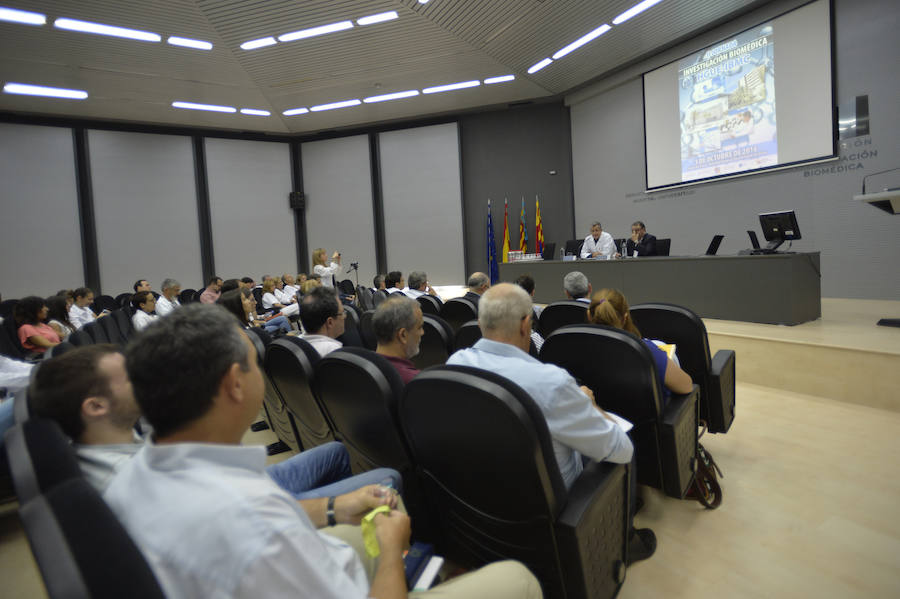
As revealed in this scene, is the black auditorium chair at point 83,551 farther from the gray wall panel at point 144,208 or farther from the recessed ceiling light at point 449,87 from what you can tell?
the gray wall panel at point 144,208

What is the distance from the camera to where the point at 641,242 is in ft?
23.4

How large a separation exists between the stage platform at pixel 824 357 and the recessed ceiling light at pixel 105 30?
8679 mm

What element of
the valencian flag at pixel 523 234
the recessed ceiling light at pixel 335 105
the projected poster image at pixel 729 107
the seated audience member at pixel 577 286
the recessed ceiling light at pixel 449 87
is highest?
the recessed ceiling light at pixel 449 87

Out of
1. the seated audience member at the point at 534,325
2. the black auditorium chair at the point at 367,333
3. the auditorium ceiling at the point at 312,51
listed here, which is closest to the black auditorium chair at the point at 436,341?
the seated audience member at the point at 534,325

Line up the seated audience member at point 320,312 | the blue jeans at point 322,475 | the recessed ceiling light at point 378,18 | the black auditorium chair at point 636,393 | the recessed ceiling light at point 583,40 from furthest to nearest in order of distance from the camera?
1. the recessed ceiling light at point 583,40
2. the recessed ceiling light at point 378,18
3. the seated audience member at point 320,312
4. the black auditorium chair at point 636,393
5. the blue jeans at point 322,475

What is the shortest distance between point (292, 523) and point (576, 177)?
11.3m

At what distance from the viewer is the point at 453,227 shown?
39.5ft

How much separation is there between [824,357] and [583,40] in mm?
6722

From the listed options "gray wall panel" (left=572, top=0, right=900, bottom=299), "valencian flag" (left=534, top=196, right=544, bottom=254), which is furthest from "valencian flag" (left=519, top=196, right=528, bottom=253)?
"gray wall panel" (left=572, top=0, right=900, bottom=299)

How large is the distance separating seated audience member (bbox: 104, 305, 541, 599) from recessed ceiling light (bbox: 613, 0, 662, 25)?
818cm

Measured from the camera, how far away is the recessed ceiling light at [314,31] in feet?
23.9

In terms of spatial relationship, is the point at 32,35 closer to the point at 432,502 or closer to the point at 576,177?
the point at 432,502

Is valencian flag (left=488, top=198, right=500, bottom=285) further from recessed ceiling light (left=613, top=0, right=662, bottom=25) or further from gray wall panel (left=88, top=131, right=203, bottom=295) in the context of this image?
gray wall panel (left=88, top=131, right=203, bottom=295)

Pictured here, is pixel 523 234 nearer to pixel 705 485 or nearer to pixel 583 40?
pixel 583 40
